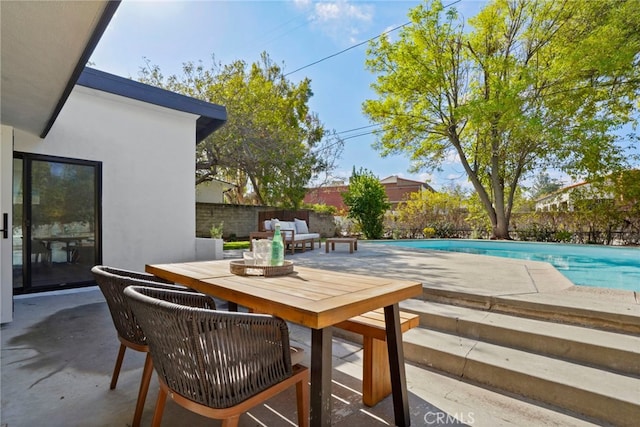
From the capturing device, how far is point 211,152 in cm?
1065

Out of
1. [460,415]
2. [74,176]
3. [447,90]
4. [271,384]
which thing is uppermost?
[447,90]

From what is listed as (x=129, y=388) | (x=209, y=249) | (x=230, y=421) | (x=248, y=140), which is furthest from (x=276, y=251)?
(x=248, y=140)

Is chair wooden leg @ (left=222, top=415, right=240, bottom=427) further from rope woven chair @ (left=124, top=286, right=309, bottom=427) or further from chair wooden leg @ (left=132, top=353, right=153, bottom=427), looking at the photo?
chair wooden leg @ (left=132, top=353, right=153, bottom=427)

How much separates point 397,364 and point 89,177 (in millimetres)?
5358

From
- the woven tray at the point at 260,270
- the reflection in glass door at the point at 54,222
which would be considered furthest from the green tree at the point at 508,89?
the reflection in glass door at the point at 54,222

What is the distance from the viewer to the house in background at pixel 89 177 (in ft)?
11.3

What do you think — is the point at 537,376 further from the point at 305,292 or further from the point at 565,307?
the point at 305,292

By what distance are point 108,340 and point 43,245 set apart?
266 cm

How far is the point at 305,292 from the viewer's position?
1.62 m

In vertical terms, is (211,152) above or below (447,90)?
below

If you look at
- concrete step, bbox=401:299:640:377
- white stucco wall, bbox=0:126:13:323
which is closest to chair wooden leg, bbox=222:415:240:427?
concrete step, bbox=401:299:640:377

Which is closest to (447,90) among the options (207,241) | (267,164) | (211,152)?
(267,164)

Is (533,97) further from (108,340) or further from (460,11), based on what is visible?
(108,340)

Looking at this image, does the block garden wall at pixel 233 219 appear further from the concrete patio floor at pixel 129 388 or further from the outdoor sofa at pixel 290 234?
the concrete patio floor at pixel 129 388
